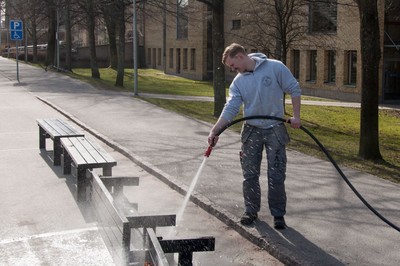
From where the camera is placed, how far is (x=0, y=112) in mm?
20812

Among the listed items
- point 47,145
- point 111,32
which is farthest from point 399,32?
point 47,145

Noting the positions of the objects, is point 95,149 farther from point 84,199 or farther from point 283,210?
point 283,210

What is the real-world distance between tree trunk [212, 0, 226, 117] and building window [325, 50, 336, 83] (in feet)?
68.8

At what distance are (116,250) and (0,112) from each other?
52.1ft

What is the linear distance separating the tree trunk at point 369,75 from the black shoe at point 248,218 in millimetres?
5709

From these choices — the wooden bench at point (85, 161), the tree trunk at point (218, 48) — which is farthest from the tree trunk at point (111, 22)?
the wooden bench at point (85, 161)

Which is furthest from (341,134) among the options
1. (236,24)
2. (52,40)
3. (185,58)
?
(185,58)

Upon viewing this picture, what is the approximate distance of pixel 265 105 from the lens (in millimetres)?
7082

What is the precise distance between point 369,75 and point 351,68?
89.2 feet

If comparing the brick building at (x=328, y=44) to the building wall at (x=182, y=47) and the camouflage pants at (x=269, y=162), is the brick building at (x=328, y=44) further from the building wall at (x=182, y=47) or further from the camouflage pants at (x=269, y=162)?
the camouflage pants at (x=269, y=162)

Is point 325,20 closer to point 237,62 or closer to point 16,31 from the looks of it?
point 16,31

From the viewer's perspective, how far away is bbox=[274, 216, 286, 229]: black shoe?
710 cm

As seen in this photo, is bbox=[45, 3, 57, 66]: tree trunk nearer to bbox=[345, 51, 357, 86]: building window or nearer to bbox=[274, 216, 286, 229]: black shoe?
bbox=[345, 51, 357, 86]: building window

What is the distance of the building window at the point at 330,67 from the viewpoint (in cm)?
4044
